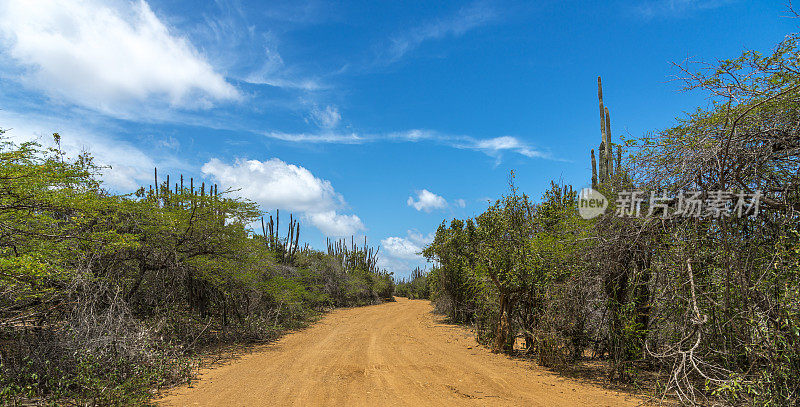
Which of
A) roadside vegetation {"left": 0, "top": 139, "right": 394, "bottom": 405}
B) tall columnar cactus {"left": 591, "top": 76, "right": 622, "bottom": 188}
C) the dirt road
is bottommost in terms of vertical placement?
the dirt road

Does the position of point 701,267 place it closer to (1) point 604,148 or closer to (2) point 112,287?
(1) point 604,148

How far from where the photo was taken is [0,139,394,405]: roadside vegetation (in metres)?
5.60

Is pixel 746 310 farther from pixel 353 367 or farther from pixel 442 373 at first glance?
pixel 353 367

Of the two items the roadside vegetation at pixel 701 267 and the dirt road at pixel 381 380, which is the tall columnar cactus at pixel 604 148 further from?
the dirt road at pixel 381 380

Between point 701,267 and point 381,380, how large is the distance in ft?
18.2

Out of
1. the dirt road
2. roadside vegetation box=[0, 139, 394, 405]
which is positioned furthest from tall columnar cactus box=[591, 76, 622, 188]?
roadside vegetation box=[0, 139, 394, 405]

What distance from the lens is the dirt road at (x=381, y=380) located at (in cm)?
616

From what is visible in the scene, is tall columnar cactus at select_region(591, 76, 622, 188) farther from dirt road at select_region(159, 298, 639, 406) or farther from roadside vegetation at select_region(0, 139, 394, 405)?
roadside vegetation at select_region(0, 139, 394, 405)

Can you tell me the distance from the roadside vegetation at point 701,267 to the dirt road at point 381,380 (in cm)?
115

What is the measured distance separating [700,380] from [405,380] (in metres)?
4.83

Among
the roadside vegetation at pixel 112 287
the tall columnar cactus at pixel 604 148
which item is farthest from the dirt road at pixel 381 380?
the tall columnar cactus at pixel 604 148

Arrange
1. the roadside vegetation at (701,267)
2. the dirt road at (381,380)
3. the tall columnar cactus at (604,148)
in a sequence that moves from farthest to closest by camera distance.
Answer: the tall columnar cactus at (604,148), the dirt road at (381,380), the roadside vegetation at (701,267)

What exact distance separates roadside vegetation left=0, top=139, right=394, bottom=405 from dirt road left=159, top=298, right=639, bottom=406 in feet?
3.69

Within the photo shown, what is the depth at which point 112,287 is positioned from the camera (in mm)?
8375
